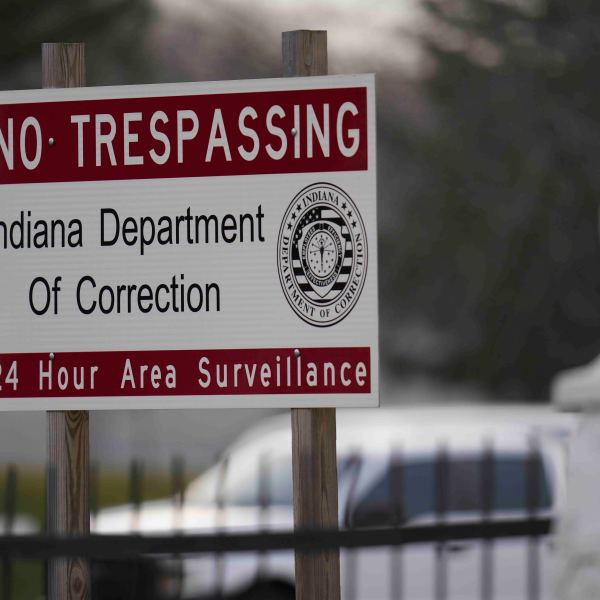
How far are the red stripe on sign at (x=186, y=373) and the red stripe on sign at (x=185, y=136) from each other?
53cm

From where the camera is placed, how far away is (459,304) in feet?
93.7

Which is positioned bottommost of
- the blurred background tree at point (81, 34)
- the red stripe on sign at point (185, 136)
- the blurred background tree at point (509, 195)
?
the red stripe on sign at point (185, 136)

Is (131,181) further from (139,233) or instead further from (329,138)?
(329,138)

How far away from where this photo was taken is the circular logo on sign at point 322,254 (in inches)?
155

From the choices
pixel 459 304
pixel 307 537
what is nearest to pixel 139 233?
pixel 307 537

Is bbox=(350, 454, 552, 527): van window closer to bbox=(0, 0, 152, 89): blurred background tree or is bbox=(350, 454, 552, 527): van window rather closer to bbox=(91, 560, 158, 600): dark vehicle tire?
bbox=(91, 560, 158, 600): dark vehicle tire

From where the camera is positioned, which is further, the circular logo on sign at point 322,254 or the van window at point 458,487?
the van window at point 458,487

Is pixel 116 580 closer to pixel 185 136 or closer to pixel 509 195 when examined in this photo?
pixel 185 136

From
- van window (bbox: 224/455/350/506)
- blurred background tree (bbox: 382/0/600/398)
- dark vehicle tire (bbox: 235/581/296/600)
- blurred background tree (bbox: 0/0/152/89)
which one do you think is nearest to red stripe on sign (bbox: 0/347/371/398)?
van window (bbox: 224/455/350/506)

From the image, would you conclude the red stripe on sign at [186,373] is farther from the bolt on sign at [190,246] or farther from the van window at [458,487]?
the van window at [458,487]

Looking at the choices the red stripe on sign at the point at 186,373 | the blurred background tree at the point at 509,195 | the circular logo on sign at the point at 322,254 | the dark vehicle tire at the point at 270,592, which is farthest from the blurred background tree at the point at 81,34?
the circular logo on sign at the point at 322,254

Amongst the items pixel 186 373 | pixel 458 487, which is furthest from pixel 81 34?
pixel 186 373

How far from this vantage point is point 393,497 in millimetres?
7602

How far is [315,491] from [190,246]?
79cm
